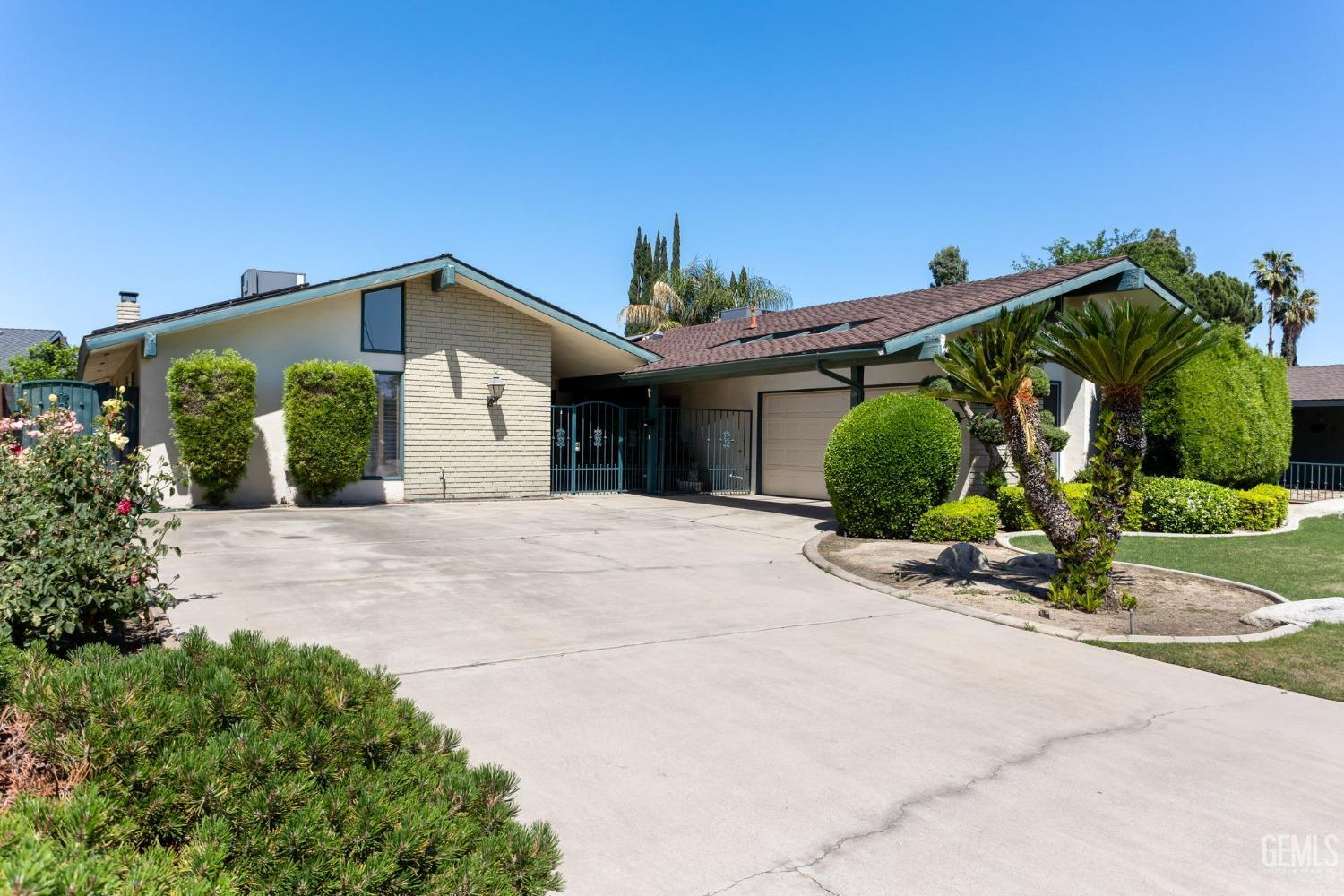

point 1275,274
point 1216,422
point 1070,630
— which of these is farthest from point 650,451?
point 1275,274

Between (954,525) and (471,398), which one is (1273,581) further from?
(471,398)

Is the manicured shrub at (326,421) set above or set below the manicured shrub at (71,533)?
above

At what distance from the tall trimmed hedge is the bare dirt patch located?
7.15 meters

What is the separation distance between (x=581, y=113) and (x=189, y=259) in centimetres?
987

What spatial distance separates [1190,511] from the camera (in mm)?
13000

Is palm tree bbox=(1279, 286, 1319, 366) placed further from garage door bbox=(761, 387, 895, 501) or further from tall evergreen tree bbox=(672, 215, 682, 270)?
garage door bbox=(761, 387, 895, 501)

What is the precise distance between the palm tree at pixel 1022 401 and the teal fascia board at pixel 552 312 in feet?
34.6

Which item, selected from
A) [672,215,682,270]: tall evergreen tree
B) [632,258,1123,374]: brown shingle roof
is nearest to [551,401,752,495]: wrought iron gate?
[632,258,1123,374]: brown shingle roof

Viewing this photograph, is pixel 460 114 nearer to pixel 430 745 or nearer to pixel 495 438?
pixel 495 438

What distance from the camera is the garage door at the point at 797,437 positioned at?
17406 millimetres

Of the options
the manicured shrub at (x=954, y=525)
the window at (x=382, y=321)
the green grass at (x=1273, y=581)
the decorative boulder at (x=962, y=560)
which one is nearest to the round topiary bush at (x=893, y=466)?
the manicured shrub at (x=954, y=525)

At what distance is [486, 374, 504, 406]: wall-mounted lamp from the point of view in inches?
659

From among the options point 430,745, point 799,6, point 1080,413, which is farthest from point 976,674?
point 799,6

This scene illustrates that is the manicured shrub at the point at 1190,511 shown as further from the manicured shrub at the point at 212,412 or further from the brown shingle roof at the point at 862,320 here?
the manicured shrub at the point at 212,412
